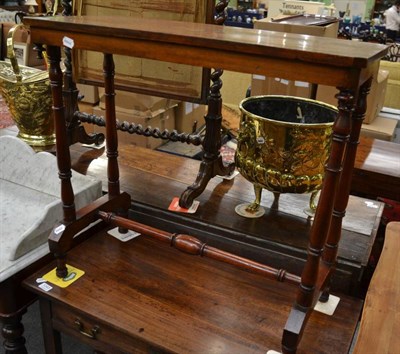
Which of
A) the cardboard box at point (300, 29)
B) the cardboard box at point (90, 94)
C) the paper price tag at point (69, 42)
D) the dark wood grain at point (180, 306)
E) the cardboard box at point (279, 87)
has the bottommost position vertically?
the dark wood grain at point (180, 306)

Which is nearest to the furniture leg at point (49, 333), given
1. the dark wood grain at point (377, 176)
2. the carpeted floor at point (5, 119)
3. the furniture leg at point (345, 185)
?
the furniture leg at point (345, 185)

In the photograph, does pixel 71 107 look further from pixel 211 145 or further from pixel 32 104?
pixel 211 145

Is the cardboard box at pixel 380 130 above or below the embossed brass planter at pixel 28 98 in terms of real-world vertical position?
below

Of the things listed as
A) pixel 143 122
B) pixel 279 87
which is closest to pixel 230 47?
pixel 143 122

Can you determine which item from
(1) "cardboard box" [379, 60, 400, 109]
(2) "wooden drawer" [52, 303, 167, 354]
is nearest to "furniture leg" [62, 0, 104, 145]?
(2) "wooden drawer" [52, 303, 167, 354]

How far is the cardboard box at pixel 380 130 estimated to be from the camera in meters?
2.56

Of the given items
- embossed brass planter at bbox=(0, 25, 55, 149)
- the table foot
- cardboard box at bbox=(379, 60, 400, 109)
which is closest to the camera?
the table foot

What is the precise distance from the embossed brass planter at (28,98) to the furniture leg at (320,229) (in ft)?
4.02

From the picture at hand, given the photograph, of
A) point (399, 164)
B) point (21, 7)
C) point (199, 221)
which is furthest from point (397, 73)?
point (21, 7)

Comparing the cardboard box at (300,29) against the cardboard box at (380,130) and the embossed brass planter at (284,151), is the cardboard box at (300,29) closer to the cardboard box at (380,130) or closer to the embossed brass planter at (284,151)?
the cardboard box at (380,130)

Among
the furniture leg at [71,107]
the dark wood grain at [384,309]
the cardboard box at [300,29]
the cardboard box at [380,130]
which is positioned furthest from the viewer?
the cardboard box at [380,130]

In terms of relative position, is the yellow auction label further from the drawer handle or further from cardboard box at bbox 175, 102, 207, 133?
cardboard box at bbox 175, 102, 207, 133

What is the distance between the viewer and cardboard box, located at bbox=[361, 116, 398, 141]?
256cm

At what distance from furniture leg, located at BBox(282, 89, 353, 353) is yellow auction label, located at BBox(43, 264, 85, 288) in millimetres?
575
